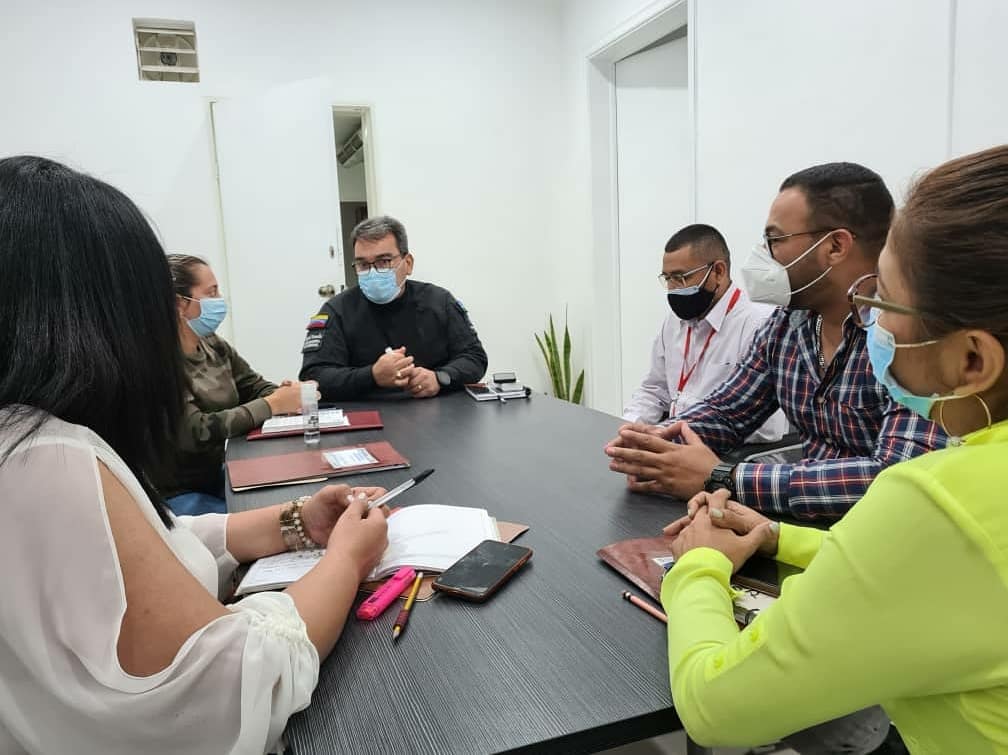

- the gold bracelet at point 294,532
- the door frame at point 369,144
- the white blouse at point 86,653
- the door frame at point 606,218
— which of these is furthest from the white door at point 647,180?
the white blouse at point 86,653

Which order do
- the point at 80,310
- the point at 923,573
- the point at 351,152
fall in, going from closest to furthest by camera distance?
the point at 923,573
the point at 80,310
the point at 351,152

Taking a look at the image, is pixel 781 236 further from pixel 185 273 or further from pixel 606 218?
pixel 606 218

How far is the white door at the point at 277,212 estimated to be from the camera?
13.4ft

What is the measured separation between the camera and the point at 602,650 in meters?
0.86

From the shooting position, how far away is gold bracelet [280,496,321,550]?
121 cm

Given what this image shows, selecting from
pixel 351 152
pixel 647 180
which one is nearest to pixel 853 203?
pixel 647 180

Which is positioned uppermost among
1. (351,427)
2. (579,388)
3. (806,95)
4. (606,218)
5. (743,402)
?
(806,95)

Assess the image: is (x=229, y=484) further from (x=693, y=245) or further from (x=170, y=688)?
(x=693, y=245)

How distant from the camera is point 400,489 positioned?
143 cm

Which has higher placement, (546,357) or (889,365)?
(889,365)

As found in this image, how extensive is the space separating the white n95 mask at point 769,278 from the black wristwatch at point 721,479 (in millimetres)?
596

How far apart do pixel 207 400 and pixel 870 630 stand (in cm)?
225

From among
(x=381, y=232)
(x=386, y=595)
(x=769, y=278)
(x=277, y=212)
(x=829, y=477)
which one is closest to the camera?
(x=386, y=595)

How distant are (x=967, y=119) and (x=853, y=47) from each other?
Result: 60 cm
